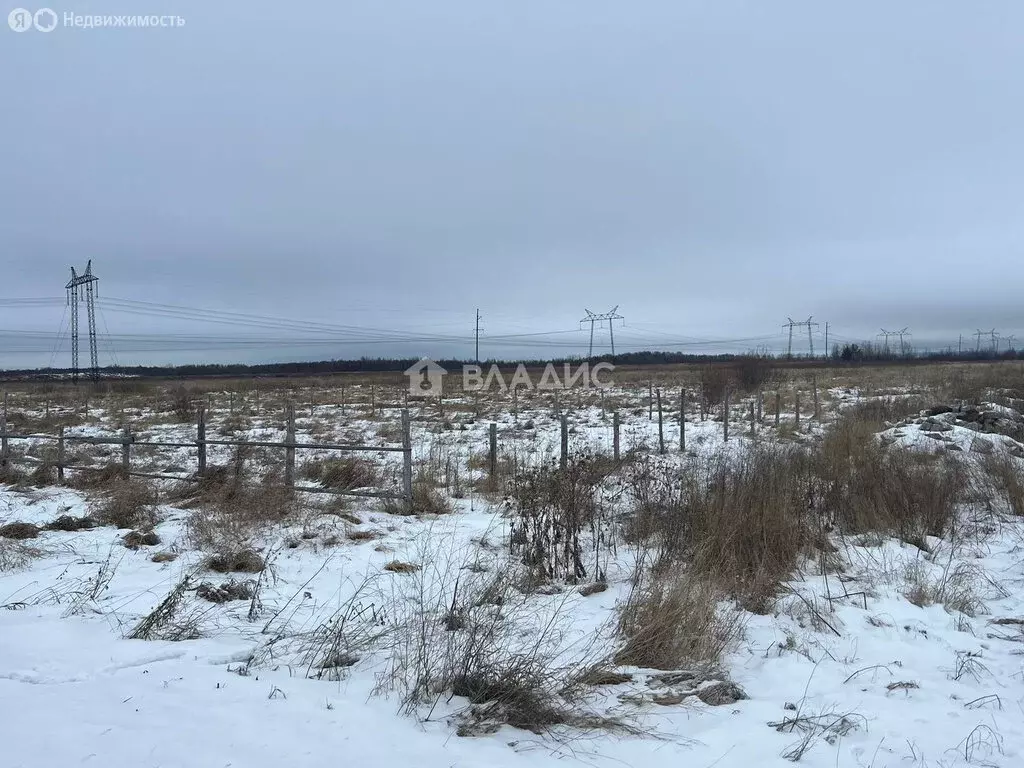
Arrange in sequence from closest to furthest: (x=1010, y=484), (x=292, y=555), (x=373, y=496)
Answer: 1. (x=292, y=555)
2. (x=1010, y=484)
3. (x=373, y=496)

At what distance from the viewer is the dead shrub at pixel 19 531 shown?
6.98 m

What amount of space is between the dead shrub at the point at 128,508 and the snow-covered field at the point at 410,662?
61 cm

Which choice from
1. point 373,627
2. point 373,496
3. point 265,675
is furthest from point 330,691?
point 373,496

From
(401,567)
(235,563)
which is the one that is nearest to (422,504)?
(401,567)

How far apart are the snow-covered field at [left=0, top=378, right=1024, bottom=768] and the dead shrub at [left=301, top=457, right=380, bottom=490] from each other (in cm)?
303

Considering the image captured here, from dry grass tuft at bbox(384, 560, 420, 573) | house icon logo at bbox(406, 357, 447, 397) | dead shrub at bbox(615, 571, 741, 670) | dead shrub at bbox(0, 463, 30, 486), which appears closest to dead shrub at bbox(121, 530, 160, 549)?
dry grass tuft at bbox(384, 560, 420, 573)

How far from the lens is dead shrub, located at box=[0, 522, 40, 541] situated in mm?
6980

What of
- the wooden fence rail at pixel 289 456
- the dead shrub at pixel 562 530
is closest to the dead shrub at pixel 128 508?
the wooden fence rail at pixel 289 456

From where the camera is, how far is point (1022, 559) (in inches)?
237

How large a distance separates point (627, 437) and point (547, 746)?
1315 cm

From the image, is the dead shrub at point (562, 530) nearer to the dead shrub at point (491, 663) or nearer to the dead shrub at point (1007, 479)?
the dead shrub at point (491, 663)

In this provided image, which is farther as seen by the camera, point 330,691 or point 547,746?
point 330,691

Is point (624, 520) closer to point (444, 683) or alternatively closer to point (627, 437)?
point (444, 683)

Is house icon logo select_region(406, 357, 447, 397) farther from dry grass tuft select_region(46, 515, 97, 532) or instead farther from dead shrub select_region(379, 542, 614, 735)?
dead shrub select_region(379, 542, 614, 735)
